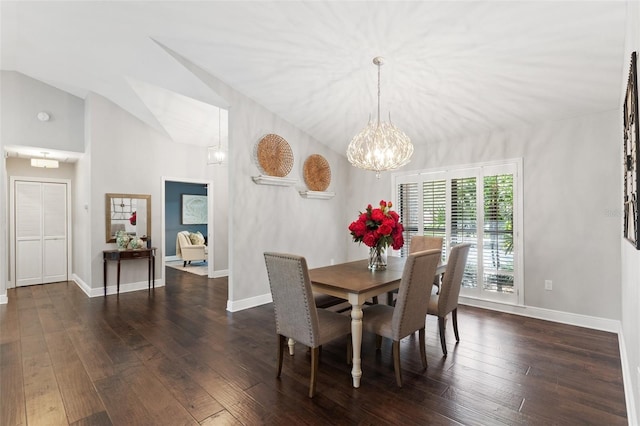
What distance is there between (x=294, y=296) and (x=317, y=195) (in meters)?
3.10

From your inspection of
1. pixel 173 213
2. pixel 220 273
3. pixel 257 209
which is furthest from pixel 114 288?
pixel 173 213

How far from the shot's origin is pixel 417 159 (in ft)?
16.0

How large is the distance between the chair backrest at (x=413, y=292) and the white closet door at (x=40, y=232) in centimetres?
671

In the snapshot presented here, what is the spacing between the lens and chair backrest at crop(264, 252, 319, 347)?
2141 mm

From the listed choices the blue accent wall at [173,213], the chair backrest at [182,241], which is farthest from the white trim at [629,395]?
the blue accent wall at [173,213]

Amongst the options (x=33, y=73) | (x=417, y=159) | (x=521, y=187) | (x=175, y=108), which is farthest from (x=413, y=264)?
(x=33, y=73)

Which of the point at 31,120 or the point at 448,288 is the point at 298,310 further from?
the point at 31,120

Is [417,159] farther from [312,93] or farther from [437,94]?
[312,93]

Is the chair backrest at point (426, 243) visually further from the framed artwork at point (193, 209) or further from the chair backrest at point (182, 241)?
the framed artwork at point (193, 209)

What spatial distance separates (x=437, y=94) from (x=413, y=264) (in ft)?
7.28

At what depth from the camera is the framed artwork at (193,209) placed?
9375 millimetres

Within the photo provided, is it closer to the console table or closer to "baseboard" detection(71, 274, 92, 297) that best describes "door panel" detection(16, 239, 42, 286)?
"baseboard" detection(71, 274, 92, 297)

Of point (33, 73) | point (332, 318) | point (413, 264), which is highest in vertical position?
point (33, 73)

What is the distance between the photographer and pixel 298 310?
7.31 ft
